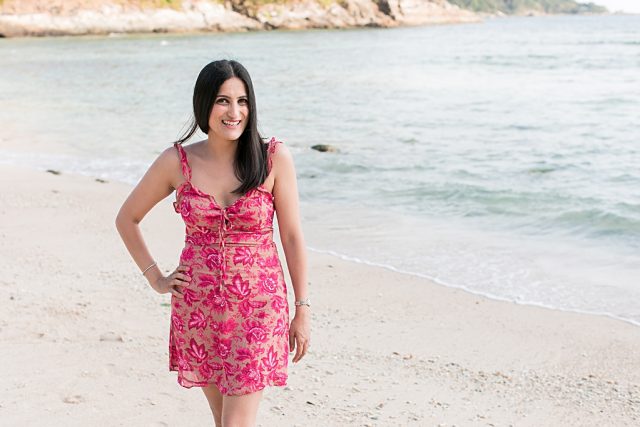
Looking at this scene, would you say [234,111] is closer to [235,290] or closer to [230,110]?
[230,110]

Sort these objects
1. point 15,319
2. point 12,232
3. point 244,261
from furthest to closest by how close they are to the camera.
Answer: point 12,232 → point 15,319 → point 244,261

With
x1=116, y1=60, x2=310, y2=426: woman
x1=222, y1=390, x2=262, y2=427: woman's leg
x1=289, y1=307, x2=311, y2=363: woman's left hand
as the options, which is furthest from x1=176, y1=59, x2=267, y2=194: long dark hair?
x1=222, y1=390, x2=262, y2=427: woman's leg

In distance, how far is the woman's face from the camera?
2850 millimetres

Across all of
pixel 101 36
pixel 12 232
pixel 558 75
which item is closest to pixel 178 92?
pixel 558 75

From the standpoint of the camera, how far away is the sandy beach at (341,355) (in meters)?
4.38

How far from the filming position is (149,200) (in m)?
3.05

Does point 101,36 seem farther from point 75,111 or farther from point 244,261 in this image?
point 244,261

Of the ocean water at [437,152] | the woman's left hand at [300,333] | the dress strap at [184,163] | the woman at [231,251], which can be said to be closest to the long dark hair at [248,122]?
the woman at [231,251]

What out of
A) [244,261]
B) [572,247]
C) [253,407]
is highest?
[244,261]

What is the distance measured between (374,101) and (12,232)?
1798cm

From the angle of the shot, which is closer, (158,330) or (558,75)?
(158,330)

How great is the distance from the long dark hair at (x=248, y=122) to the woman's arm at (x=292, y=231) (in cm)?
7

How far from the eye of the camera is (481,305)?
6.85m

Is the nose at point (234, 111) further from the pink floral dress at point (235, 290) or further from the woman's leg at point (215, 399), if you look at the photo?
the woman's leg at point (215, 399)
